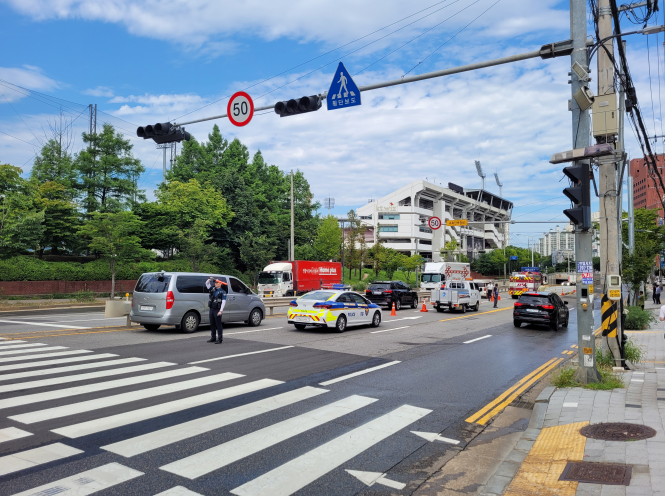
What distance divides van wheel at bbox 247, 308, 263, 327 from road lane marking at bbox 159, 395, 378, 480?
37.4 ft

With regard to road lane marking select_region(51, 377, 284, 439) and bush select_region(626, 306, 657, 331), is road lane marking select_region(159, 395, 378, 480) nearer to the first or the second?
road lane marking select_region(51, 377, 284, 439)

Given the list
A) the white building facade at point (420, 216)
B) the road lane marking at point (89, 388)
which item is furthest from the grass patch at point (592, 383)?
the white building facade at point (420, 216)

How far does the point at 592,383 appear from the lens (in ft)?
30.4

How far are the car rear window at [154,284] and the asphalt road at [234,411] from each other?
1.79 meters

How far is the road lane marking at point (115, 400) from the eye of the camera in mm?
6833

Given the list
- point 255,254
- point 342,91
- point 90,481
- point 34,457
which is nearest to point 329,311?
point 342,91

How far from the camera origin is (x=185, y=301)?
648 inches

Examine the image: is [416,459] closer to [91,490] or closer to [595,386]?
[91,490]

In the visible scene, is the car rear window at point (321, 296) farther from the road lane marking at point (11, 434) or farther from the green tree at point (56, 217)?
the green tree at point (56, 217)

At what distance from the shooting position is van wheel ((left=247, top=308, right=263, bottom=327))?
19.2 metres

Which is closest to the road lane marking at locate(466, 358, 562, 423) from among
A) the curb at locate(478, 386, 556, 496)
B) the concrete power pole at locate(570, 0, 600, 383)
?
the curb at locate(478, 386, 556, 496)

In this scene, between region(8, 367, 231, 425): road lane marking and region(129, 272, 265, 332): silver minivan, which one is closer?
region(8, 367, 231, 425): road lane marking

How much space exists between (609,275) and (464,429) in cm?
542

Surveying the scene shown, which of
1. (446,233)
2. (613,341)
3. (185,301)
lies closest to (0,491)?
(613,341)
